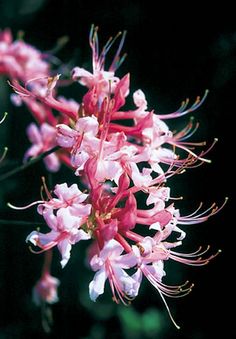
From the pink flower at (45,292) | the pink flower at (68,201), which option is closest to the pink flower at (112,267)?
the pink flower at (68,201)

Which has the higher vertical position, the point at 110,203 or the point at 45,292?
the point at 110,203

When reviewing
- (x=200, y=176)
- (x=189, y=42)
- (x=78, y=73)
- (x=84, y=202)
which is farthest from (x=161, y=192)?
(x=189, y=42)

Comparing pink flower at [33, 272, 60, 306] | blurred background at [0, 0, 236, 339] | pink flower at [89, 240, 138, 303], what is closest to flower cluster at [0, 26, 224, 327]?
pink flower at [89, 240, 138, 303]

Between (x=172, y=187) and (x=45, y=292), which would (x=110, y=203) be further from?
(x=172, y=187)

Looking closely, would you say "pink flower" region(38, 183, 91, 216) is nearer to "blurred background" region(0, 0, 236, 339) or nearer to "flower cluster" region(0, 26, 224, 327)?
"flower cluster" region(0, 26, 224, 327)

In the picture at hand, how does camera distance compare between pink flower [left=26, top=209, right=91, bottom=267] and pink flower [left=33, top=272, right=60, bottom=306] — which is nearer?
pink flower [left=26, top=209, right=91, bottom=267]

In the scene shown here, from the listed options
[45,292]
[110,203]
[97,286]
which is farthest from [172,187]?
[97,286]

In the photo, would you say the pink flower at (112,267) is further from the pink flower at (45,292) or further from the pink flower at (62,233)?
the pink flower at (45,292)

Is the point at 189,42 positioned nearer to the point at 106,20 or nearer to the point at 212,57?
the point at 212,57
